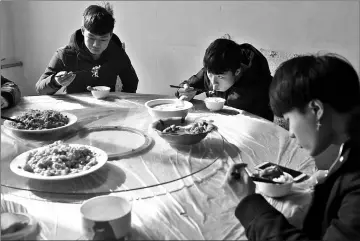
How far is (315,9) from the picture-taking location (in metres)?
3.24

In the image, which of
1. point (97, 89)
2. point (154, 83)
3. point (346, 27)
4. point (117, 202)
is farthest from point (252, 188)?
point (154, 83)

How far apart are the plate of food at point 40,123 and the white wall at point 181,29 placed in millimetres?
2350

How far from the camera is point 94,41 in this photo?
2.52 m

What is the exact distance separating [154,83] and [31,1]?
69.3 inches

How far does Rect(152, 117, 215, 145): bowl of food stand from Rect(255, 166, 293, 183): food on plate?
35 cm

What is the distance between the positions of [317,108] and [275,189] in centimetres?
31

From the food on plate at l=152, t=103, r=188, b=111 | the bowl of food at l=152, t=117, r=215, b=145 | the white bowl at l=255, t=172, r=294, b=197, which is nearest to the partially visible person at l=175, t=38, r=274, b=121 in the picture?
the food on plate at l=152, t=103, r=188, b=111

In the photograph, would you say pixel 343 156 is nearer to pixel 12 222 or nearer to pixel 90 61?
pixel 12 222

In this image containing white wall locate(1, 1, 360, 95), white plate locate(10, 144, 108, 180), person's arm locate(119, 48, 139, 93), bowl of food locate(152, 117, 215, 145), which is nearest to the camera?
white plate locate(10, 144, 108, 180)

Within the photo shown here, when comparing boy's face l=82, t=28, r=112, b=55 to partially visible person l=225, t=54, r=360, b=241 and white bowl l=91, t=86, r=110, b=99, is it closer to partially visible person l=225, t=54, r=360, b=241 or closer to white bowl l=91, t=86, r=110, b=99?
white bowl l=91, t=86, r=110, b=99

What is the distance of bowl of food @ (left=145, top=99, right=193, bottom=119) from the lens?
1896 mm

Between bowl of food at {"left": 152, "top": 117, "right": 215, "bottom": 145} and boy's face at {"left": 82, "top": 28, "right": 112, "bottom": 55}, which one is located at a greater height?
boy's face at {"left": 82, "top": 28, "right": 112, "bottom": 55}

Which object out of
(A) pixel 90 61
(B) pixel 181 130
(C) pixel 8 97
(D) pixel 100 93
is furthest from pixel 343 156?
(A) pixel 90 61

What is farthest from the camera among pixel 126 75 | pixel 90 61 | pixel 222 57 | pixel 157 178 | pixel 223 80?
pixel 126 75
